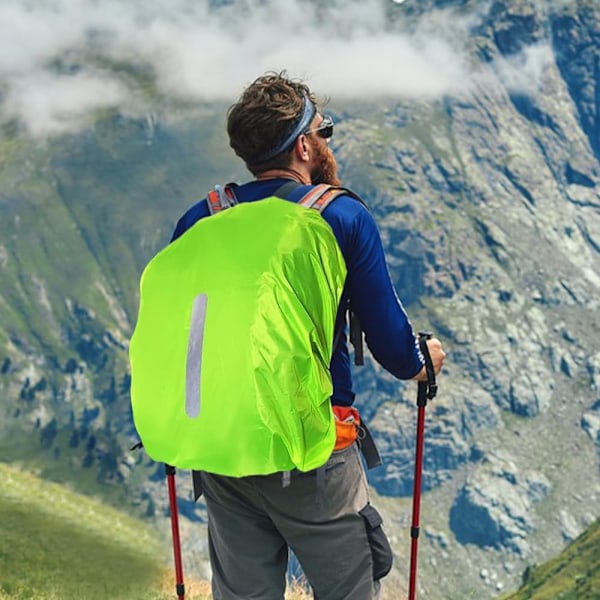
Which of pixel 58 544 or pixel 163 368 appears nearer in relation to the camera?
pixel 163 368

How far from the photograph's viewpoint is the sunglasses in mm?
6355

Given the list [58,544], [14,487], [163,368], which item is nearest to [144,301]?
[163,368]

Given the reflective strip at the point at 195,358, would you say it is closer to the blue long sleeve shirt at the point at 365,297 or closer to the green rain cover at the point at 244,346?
the green rain cover at the point at 244,346

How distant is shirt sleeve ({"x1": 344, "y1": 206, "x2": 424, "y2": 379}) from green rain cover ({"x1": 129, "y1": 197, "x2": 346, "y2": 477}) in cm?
18

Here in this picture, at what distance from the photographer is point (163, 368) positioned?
220 inches

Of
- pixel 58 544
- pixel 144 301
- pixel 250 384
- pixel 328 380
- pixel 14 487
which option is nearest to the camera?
pixel 250 384

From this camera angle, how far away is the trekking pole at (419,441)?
6.49m

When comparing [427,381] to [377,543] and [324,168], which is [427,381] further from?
[324,168]

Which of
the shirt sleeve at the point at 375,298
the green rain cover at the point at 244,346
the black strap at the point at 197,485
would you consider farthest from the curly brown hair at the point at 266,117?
the black strap at the point at 197,485

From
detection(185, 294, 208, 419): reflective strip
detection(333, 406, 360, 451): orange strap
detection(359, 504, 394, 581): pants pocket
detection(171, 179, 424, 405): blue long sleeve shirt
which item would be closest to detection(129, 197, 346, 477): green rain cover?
detection(185, 294, 208, 419): reflective strip

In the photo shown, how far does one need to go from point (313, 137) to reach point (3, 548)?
17.9 m

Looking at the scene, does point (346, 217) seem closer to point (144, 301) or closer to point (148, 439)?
point (144, 301)

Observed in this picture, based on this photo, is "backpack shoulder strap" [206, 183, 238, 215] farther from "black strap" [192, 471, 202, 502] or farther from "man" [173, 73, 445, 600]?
"black strap" [192, 471, 202, 502]

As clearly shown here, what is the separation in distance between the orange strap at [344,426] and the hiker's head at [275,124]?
190 cm
